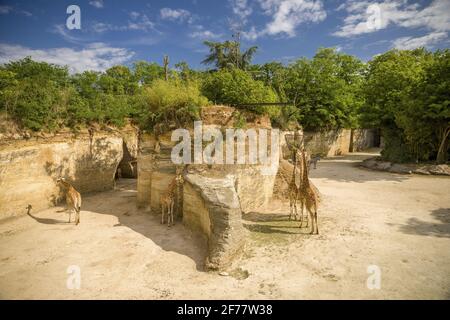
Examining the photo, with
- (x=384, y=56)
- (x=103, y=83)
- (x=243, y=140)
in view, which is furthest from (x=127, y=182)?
(x=384, y=56)

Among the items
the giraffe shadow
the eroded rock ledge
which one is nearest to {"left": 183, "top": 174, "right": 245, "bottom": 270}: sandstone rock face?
the giraffe shadow

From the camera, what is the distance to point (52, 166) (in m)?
11.5

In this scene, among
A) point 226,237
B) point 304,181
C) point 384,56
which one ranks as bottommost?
point 226,237

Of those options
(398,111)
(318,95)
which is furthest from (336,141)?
(398,111)

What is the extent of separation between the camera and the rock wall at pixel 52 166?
990cm

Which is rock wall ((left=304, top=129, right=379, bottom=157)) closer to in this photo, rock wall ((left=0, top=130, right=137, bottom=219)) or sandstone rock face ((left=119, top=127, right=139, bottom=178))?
sandstone rock face ((left=119, top=127, right=139, bottom=178))

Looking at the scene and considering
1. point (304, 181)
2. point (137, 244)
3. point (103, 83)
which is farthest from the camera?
point (103, 83)

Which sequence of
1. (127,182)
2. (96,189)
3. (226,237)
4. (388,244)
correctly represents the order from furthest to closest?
(127,182)
(96,189)
(388,244)
(226,237)

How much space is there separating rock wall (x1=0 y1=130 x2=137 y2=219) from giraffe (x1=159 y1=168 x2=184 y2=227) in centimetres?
556

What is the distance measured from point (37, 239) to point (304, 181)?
8246 millimetres

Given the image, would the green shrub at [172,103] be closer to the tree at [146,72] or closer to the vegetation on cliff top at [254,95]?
the vegetation on cliff top at [254,95]
